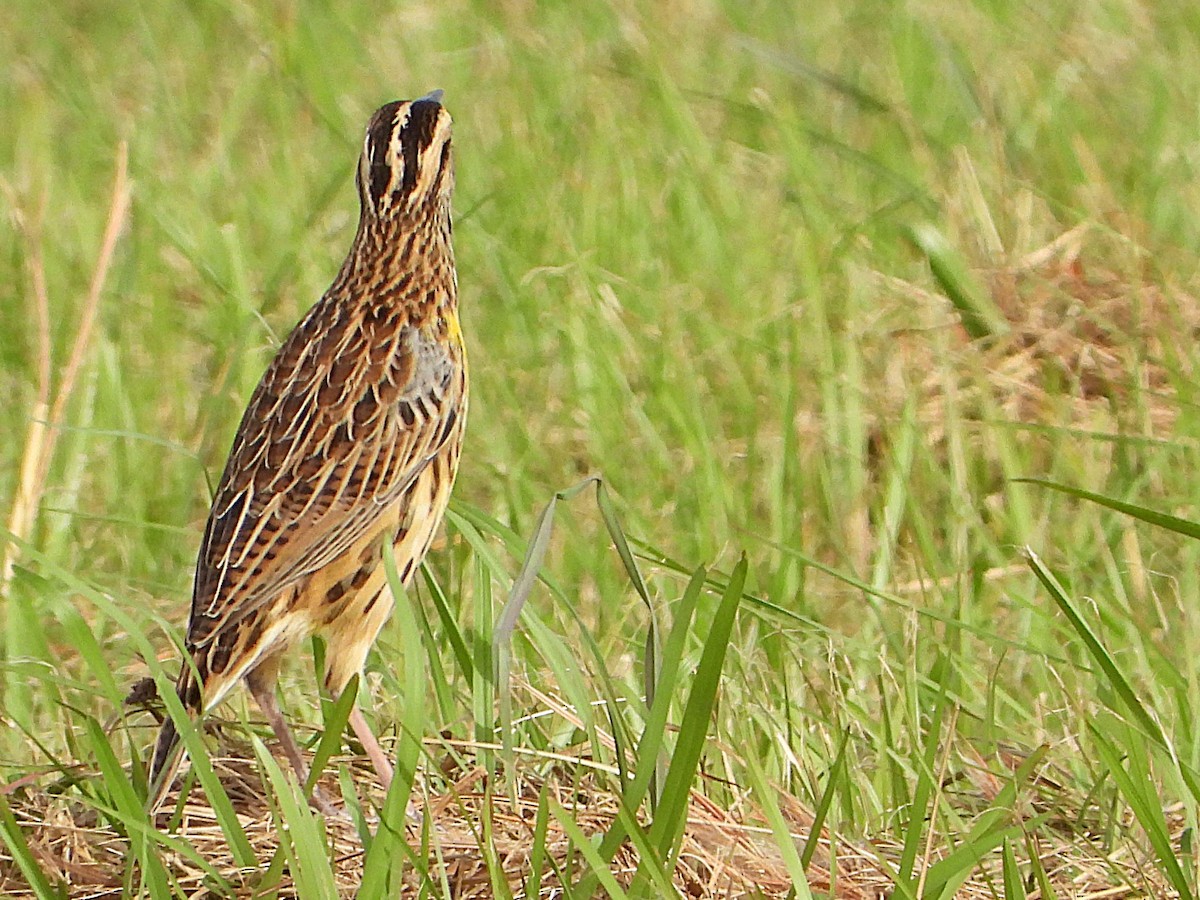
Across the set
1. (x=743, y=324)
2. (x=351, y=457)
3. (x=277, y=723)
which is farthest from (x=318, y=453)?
(x=743, y=324)

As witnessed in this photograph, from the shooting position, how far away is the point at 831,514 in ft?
21.0

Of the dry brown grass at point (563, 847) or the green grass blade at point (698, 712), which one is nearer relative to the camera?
the green grass blade at point (698, 712)

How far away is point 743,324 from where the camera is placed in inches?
294

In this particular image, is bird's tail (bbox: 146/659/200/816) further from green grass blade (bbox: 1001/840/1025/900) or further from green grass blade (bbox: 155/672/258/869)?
green grass blade (bbox: 1001/840/1025/900)

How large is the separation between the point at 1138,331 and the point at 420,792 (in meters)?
3.82

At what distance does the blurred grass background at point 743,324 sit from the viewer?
17.0 ft

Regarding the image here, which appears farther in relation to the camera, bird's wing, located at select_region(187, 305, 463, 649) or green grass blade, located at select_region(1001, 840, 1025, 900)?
bird's wing, located at select_region(187, 305, 463, 649)

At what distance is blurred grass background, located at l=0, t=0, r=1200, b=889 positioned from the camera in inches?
204

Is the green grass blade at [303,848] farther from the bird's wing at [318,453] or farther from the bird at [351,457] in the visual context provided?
the bird's wing at [318,453]

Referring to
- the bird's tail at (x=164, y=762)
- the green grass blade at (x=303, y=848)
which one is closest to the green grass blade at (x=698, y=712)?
the green grass blade at (x=303, y=848)

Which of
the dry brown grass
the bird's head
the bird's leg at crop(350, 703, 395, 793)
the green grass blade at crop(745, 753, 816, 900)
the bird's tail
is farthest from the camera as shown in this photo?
the bird's head

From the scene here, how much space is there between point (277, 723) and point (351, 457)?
569mm

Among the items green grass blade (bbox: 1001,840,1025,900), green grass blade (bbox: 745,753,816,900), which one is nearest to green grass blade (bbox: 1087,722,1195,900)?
green grass blade (bbox: 1001,840,1025,900)

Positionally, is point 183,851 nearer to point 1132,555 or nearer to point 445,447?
point 445,447
